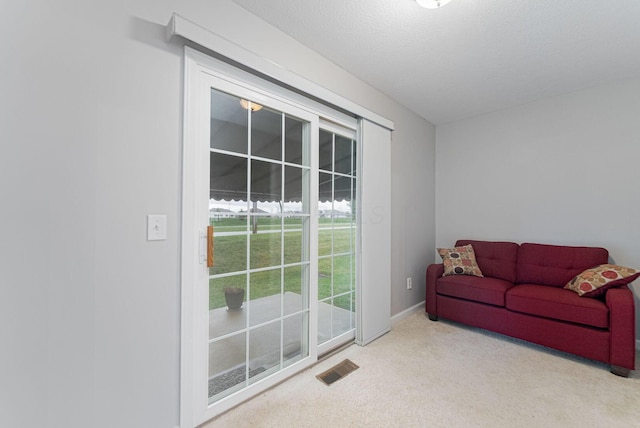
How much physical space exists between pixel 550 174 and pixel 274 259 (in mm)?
3319

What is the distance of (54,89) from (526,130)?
4247 mm

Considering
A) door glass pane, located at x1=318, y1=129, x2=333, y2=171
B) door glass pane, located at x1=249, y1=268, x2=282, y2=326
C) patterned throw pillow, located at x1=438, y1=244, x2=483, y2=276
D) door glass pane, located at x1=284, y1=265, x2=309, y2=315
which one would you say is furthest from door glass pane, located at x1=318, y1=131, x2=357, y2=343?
patterned throw pillow, located at x1=438, y1=244, x2=483, y2=276

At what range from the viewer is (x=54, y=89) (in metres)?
1.14

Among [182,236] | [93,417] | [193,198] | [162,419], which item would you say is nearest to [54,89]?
[193,198]

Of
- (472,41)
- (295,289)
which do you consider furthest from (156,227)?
(472,41)

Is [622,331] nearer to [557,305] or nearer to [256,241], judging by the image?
[557,305]

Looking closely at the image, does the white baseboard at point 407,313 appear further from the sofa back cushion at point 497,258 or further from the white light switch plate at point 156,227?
the white light switch plate at point 156,227

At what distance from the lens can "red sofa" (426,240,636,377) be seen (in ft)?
6.71

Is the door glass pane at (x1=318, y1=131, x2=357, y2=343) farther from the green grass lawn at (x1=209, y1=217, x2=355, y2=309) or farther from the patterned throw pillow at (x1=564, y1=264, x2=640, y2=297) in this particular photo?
the patterned throw pillow at (x1=564, y1=264, x2=640, y2=297)

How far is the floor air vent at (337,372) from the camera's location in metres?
1.99

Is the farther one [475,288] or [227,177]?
[475,288]

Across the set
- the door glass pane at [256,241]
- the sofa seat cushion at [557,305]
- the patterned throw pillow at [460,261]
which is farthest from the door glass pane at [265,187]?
the sofa seat cushion at [557,305]

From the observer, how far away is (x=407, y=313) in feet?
10.7

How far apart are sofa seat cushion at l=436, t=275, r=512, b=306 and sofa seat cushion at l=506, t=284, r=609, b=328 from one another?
0.09 m
